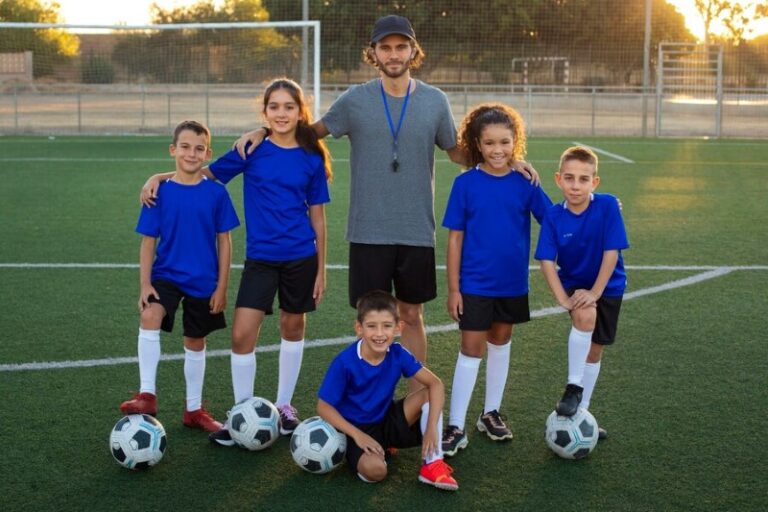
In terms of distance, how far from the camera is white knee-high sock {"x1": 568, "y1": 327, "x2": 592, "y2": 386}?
428cm

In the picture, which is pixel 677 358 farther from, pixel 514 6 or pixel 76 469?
pixel 514 6

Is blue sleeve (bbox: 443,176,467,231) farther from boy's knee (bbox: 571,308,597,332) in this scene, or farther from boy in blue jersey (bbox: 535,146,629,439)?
boy's knee (bbox: 571,308,597,332)

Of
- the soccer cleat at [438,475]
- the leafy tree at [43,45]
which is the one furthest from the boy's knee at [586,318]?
the leafy tree at [43,45]

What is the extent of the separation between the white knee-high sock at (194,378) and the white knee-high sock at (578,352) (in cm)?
168

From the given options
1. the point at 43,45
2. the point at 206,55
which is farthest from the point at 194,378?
the point at 43,45

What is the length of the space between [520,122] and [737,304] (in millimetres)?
3110

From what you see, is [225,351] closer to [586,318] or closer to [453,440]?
[453,440]

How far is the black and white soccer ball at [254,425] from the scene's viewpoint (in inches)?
165

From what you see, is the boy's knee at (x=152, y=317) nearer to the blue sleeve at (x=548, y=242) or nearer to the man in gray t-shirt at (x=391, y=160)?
the man in gray t-shirt at (x=391, y=160)

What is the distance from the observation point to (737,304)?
6797 millimetres

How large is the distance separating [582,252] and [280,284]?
137cm

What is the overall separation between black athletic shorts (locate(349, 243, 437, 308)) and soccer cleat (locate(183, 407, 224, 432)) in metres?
0.82

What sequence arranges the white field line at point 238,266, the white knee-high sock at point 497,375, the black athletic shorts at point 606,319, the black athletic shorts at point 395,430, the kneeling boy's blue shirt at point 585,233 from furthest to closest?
the white field line at point 238,266
the white knee-high sock at point 497,375
the black athletic shorts at point 606,319
the kneeling boy's blue shirt at point 585,233
the black athletic shorts at point 395,430

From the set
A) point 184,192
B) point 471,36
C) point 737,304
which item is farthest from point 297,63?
point 184,192
